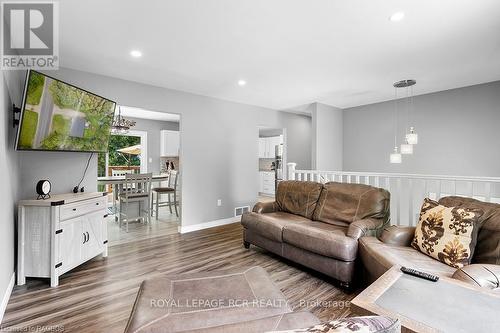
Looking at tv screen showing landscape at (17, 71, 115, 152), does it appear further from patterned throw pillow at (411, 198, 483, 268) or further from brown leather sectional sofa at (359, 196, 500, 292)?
Answer: patterned throw pillow at (411, 198, 483, 268)

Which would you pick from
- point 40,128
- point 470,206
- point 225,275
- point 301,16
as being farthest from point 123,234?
point 470,206

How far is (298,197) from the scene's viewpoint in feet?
11.8

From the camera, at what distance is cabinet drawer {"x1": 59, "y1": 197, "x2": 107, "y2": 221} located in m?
2.59

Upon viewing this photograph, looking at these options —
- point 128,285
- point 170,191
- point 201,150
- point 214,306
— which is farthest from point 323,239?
point 170,191

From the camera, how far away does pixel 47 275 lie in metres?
2.47

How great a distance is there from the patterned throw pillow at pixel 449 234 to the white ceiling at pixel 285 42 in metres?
1.65

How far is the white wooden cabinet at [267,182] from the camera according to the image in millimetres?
8603

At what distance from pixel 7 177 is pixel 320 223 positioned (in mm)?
3181

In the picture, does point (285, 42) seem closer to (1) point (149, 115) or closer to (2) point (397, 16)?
(2) point (397, 16)

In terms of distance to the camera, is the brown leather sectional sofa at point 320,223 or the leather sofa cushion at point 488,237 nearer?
the leather sofa cushion at point 488,237

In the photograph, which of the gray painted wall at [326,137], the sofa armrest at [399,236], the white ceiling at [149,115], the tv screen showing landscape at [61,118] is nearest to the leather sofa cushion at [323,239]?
the sofa armrest at [399,236]

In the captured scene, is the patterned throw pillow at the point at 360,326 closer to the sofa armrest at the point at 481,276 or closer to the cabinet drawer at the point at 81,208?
Answer: the sofa armrest at the point at 481,276

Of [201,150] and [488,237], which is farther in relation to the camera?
[201,150]

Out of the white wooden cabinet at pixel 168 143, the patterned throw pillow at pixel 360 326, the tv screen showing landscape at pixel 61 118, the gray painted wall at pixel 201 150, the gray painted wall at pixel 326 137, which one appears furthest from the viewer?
the white wooden cabinet at pixel 168 143
